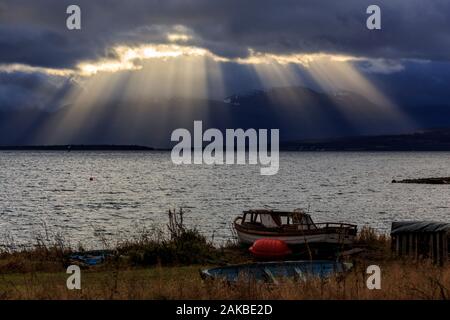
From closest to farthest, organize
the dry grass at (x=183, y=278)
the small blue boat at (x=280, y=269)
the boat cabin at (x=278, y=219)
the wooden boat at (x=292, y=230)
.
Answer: the dry grass at (x=183, y=278), the small blue boat at (x=280, y=269), the wooden boat at (x=292, y=230), the boat cabin at (x=278, y=219)

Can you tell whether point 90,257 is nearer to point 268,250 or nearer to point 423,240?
point 268,250

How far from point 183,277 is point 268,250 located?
8404mm

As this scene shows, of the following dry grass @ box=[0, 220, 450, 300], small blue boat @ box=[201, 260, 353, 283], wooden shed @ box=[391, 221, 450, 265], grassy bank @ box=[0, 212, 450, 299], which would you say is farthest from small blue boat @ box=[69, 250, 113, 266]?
wooden shed @ box=[391, 221, 450, 265]

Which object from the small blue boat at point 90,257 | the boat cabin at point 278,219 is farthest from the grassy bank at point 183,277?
the boat cabin at point 278,219

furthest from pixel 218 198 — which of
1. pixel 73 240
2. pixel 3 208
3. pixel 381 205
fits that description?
pixel 73 240

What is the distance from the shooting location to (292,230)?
105 ft

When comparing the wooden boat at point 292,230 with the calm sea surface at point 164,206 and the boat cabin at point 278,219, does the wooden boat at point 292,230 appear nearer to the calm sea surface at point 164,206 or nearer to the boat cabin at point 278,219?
the boat cabin at point 278,219

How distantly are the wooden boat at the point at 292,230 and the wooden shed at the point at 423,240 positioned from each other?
5.65 m

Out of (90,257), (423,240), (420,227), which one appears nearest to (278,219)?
(420,227)

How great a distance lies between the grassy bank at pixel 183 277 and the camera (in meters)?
12.7

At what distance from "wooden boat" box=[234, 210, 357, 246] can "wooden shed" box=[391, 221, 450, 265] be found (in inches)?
223
